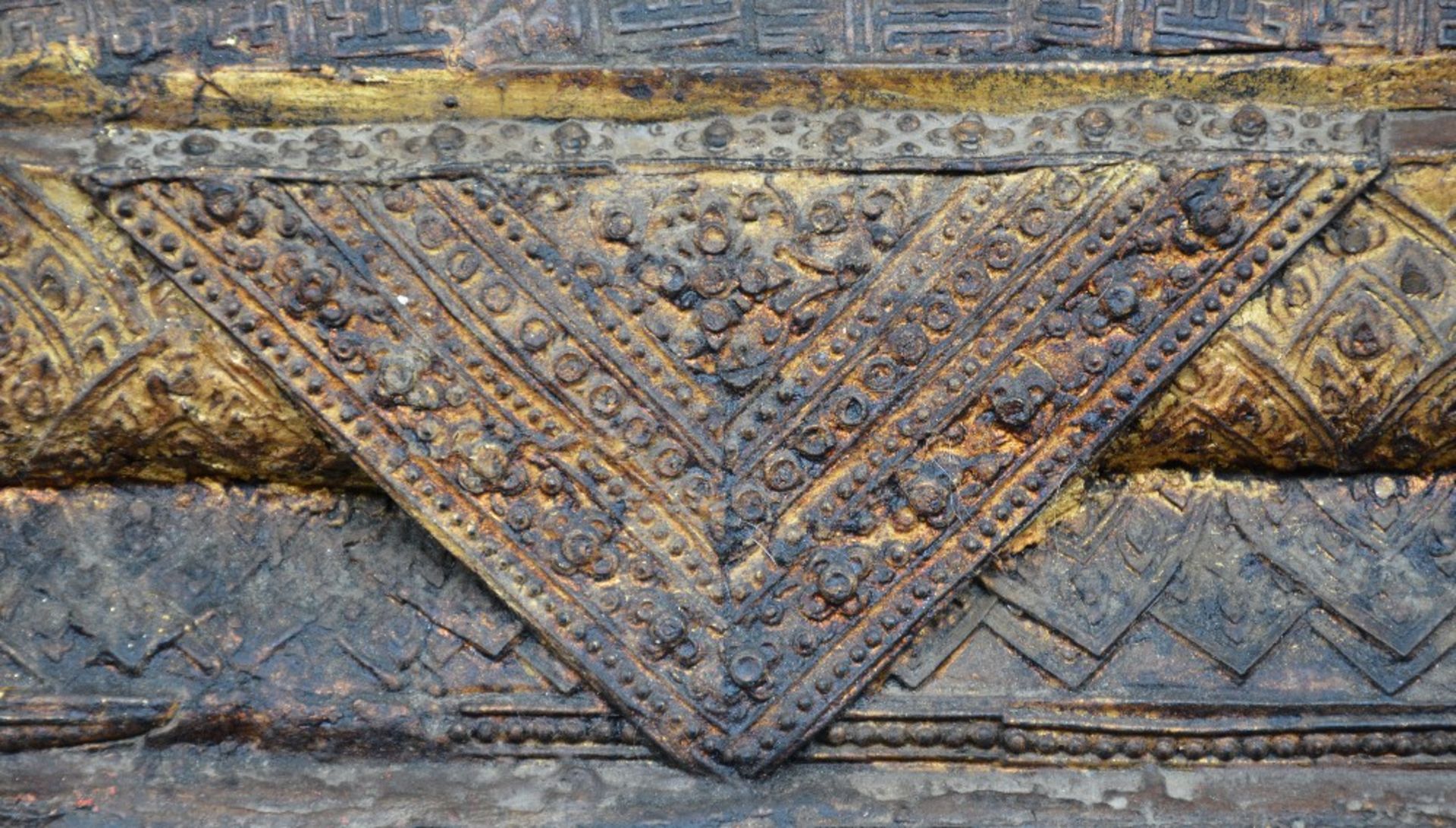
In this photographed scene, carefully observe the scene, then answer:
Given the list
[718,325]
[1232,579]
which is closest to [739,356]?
[718,325]

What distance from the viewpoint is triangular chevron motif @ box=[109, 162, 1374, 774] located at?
255 centimetres

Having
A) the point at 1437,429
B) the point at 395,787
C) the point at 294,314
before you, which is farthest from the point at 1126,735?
the point at 294,314

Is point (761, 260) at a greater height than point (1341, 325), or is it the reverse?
point (761, 260)

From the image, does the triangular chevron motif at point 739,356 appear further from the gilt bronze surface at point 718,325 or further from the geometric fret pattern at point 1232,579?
the geometric fret pattern at point 1232,579

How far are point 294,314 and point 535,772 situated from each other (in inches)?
30.5

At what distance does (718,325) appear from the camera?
256 cm

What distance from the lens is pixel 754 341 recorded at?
8.46 ft

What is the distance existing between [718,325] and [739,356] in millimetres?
57

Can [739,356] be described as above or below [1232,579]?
above

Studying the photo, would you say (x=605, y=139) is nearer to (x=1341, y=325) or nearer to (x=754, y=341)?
(x=754, y=341)

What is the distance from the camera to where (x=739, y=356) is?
2.57 m

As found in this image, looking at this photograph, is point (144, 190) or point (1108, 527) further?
point (1108, 527)

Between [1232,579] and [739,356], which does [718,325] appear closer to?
[739,356]

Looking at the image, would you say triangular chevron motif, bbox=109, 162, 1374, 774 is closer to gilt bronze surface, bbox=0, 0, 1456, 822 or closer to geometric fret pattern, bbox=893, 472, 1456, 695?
gilt bronze surface, bbox=0, 0, 1456, 822
